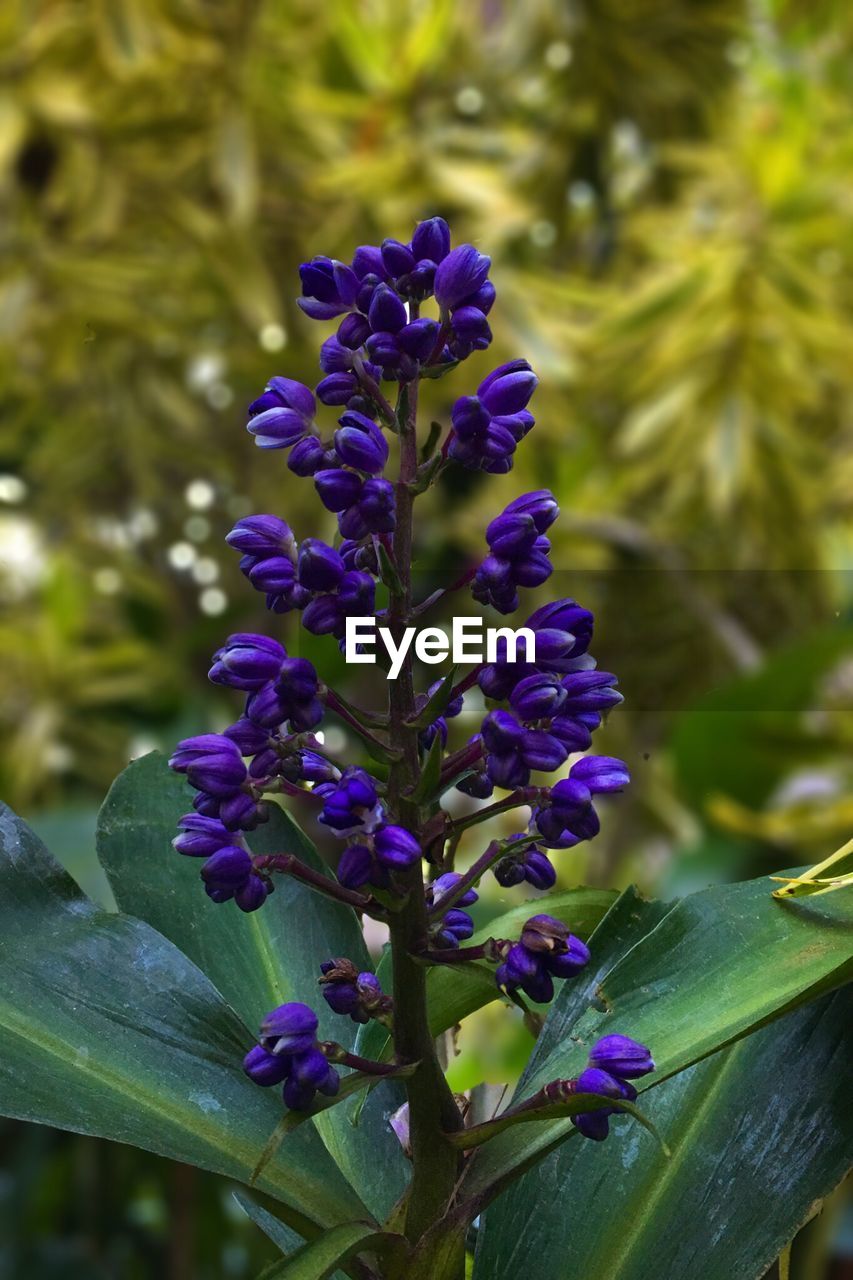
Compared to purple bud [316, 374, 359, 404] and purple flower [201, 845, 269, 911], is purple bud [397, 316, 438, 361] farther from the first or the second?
purple flower [201, 845, 269, 911]

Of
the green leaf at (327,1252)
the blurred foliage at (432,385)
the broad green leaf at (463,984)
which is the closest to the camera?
the green leaf at (327,1252)

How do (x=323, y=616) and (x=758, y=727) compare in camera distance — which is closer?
(x=323, y=616)

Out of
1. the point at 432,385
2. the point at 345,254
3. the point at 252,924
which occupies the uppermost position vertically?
the point at 345,254

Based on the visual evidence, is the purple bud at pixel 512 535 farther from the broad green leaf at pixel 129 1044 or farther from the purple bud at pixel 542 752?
the broad green leaf at pixel 129 1044

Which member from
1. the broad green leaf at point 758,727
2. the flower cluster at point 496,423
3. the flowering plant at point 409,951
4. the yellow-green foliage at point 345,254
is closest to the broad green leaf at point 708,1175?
the flowering plant at point 409,951

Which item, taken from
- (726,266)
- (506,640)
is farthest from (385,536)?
(726,266)

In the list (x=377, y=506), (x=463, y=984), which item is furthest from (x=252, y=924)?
(x=377, y=506)

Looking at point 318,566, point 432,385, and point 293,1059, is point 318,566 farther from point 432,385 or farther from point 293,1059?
point 432,385

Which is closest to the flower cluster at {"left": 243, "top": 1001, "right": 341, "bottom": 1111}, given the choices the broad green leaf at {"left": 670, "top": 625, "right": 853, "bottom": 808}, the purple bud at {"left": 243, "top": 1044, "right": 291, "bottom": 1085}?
the purple bud at {"left": 243, "top": 1044, "right": 291, "bottom": 1085}
